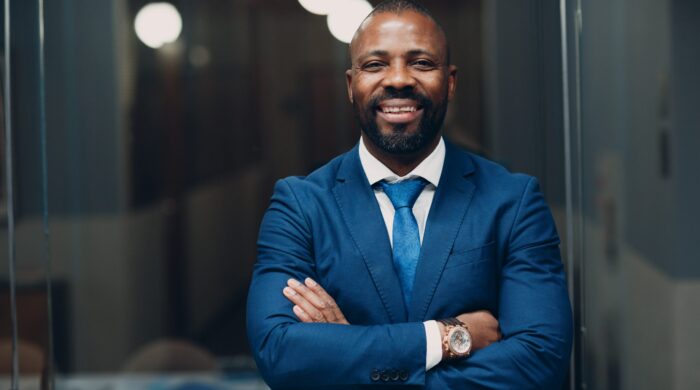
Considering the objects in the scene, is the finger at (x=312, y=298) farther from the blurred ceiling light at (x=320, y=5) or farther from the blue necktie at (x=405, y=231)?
the blurred ceiling light at (x=320, y=5)

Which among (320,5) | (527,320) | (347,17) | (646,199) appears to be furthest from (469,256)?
(646,199)

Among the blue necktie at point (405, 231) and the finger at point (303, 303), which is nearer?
the finger at point (303, 303)

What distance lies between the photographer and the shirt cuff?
7.74 ft

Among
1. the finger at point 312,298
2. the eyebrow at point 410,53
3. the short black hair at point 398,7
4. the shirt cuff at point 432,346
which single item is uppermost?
the short black hair at point 398,7

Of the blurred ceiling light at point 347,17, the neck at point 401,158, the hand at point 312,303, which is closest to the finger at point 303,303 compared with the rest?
the hand at point 312,303

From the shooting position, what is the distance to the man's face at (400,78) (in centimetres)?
247

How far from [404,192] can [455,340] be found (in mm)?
417

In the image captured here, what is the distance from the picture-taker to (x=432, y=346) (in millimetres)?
2367

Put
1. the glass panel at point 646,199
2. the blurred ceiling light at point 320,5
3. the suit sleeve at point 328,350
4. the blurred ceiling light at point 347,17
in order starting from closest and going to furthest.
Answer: the suit sleeve at point 328,350, the blurred ceiling light at point 347,17, the blurred ceiling light at point 320,5, the glass panel at point 646,199

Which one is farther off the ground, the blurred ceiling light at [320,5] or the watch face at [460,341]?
the blurred ceiling light at [320,5]

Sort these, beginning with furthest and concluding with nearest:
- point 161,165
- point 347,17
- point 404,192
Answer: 1. point 161,165
2. point 347,17
3. point 404,192

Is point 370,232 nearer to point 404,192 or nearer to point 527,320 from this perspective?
point 404,192

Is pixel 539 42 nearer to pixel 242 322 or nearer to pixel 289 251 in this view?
pixel 289 251

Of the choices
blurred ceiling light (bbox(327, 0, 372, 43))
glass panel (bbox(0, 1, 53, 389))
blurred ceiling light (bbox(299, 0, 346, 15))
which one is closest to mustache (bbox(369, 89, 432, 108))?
blurred ceiling light (bbox(327, 0, 372, 43))
